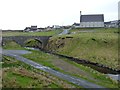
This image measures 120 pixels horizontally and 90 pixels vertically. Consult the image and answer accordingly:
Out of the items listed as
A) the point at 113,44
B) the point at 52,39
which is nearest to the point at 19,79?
the point at 113,44

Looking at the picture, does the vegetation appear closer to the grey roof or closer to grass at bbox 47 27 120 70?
grass at bbox 47 27 120 70

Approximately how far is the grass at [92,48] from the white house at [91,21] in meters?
53.6

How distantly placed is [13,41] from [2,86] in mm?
90510

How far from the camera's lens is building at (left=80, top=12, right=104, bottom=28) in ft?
A: 577

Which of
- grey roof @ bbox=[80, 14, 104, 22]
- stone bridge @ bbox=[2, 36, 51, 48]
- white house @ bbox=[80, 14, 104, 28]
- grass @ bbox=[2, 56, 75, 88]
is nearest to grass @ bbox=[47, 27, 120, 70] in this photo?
stone bridge @ bbox=[2, 36, 51, 48]

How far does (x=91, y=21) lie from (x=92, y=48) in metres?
76.2

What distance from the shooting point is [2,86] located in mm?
45750

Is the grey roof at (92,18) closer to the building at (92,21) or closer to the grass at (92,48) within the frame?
the building at (92,21)

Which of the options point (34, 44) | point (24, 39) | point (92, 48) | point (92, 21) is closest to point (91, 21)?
point (92, 21)

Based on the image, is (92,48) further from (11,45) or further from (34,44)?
(34,44)

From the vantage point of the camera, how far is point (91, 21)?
176 metres

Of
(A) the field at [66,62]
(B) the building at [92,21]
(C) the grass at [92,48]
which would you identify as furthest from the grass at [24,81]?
(B) the building at [92,21]

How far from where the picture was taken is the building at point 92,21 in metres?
176

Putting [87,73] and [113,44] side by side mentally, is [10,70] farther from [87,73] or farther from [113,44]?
[113,44]
